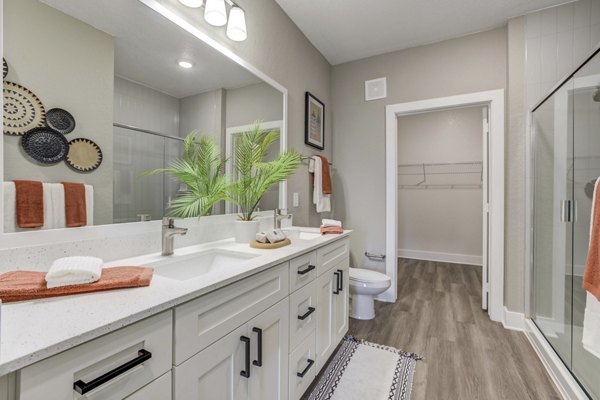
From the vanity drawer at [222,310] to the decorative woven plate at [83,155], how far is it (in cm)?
64

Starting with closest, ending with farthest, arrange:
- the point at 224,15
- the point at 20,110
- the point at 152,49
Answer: the point at 20,110 < the point at 152,49 < the point at 224,15

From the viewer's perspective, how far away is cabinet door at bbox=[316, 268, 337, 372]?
149 cm

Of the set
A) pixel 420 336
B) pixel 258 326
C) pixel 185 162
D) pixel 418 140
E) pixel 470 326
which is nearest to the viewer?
pixel 258 326

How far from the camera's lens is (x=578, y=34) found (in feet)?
6.28

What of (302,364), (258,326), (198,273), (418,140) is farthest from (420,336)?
(418,140)

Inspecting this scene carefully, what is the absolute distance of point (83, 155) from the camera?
0.94m

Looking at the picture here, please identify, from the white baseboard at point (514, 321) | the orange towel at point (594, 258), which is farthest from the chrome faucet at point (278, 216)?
the white baseboard at point (514, 321)

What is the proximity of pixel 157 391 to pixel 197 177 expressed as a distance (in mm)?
930

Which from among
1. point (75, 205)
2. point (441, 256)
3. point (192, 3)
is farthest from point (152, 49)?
point (441, 256)

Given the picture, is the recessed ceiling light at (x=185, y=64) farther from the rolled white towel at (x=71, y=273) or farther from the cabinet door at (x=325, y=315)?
the cabinet door at (x=325, y=315)

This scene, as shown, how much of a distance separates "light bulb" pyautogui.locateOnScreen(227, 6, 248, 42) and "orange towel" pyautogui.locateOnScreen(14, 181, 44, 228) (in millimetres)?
1214

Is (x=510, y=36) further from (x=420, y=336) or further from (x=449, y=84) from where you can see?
(x=420, y=336)

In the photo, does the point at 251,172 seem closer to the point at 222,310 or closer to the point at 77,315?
the point at 222,310

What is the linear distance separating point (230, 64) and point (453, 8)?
1800mm
